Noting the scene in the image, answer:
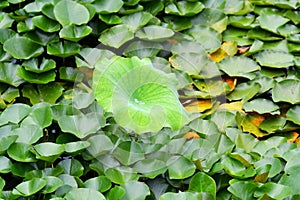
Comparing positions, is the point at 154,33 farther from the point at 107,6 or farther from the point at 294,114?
the point at 294,114

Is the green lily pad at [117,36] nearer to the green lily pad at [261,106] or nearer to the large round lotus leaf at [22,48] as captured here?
the large round lotus leaf at [22,48]

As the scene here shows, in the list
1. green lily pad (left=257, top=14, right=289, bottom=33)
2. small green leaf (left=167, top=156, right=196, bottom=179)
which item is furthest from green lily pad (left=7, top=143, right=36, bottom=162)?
green lily pad (left=257, top=14, right=289, bottom=33)

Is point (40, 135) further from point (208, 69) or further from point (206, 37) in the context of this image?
point (206, 37)

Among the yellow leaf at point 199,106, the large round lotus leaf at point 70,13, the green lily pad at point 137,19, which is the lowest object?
the yellow leaf at point 199,106

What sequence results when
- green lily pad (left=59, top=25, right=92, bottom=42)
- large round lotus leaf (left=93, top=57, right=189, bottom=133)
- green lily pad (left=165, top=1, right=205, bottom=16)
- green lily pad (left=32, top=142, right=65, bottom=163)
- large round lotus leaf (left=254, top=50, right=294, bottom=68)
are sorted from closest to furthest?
green lily pad (left=32, top=142, right=65, bottom=163), large round lotus leaf (left=93, top=57, right=189, bottom=133), green lily pad (left=59, top=25, right=92, bottom=42), large round lotus leaf (left=254, top=50, right=294, bottom=68), green lily pad (left=165, top=1, right=205, bottom=16)

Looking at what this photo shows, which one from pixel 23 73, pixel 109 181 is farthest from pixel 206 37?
pixel 109 181

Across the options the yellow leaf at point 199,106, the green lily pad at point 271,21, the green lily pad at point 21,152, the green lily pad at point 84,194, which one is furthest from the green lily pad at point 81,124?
the green lily pad at point 271,21

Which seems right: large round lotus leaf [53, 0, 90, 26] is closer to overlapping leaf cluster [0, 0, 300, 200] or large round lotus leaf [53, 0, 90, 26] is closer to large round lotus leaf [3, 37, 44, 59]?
overlapping leaf cluster [0, 0, 300, 200]
